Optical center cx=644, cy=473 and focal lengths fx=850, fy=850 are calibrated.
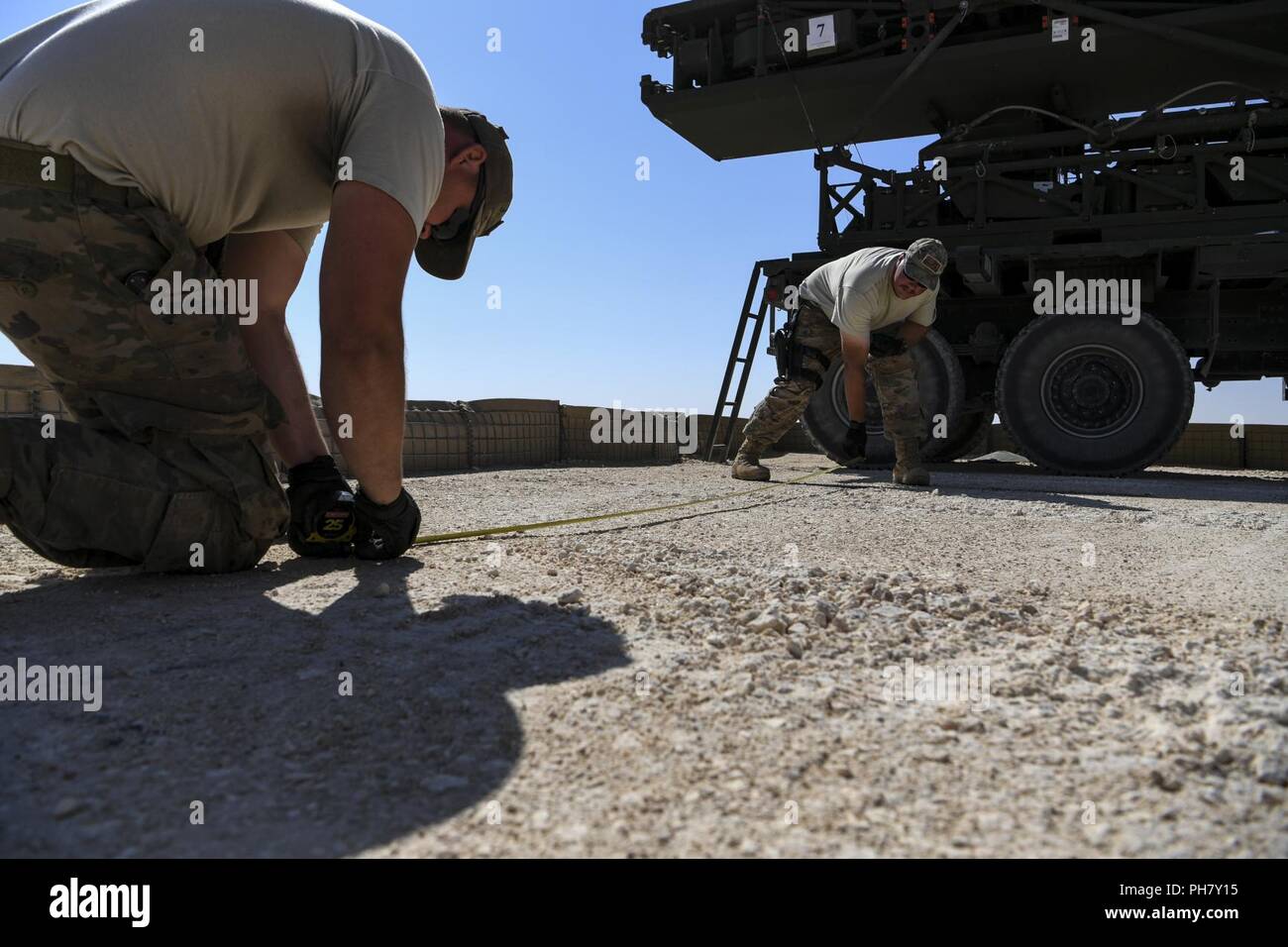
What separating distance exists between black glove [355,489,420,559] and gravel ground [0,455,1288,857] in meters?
0.06

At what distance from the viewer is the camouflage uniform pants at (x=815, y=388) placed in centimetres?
466

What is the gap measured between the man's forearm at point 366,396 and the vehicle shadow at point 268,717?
0.30m

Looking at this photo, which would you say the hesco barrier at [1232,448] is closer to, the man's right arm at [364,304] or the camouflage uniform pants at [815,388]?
the camouflage uniform pants at [815,388]

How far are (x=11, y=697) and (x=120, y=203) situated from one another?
0.95 m

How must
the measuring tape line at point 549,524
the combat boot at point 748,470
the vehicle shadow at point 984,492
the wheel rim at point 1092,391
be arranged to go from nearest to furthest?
1. the measuring tape line at point 549,524
2. the vehicle shadow at point 984,492
3. the combat boot at point 748,470
4. the wheel rim at point 1092,391

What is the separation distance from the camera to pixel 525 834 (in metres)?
0.78

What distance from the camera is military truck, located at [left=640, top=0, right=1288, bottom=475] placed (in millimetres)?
5188

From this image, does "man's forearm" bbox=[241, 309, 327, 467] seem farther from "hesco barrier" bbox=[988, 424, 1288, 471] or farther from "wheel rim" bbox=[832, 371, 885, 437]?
"hesco barrier" bbox=[988, 424, 1288, 471]

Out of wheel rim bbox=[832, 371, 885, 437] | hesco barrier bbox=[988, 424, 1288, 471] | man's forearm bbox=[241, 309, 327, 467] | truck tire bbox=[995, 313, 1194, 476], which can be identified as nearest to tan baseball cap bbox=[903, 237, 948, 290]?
truck tire bbox=[995, 313, 1194, 476]

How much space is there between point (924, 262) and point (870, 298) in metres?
0.34

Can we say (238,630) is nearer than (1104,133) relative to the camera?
Yes

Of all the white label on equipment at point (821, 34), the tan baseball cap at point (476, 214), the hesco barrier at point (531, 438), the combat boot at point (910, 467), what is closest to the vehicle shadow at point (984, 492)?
the combat boot at point (910, 467)
